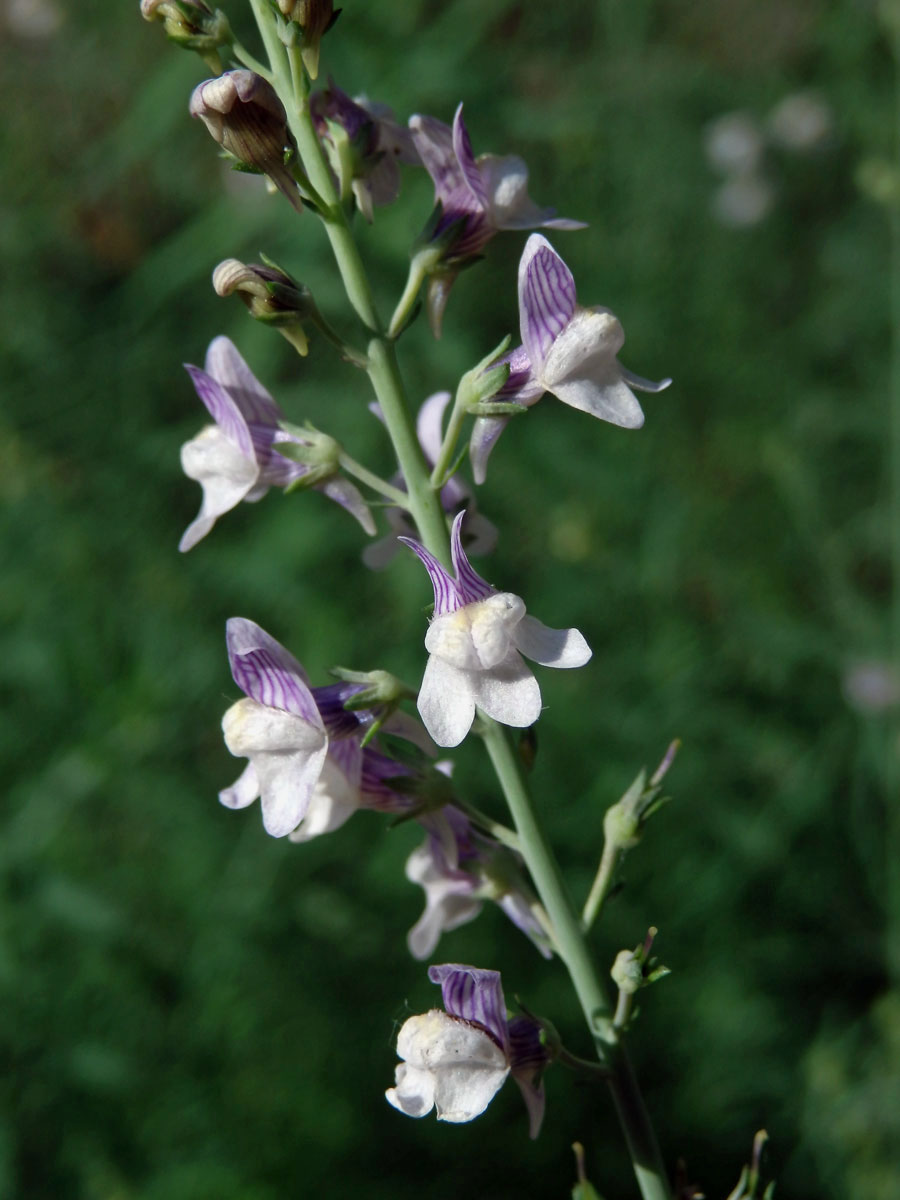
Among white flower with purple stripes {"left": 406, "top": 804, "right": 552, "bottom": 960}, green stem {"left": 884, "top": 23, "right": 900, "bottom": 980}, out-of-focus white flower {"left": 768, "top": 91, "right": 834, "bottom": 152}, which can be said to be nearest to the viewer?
white flower with purple stripes {"left": 406, "top": 804, "right": 552, "bottom": 960}

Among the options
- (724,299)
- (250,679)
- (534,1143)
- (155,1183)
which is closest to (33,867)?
(155,1183)

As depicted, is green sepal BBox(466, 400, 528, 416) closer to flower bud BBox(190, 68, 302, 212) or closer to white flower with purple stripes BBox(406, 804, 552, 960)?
flower bud BBox(190, 68, 302, 212)

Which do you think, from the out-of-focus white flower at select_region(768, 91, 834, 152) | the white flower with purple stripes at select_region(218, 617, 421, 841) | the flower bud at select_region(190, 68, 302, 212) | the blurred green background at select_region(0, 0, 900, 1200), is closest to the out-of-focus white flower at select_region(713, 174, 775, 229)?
the out-of-focus white flower at select_region(768, 91, 834, 152)

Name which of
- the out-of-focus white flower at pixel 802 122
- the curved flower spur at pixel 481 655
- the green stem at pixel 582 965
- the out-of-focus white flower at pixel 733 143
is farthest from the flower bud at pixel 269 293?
the out-of-focus white flower at pixel 802 122

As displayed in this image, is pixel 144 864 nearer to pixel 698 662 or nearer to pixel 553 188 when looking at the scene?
pixel 698 662

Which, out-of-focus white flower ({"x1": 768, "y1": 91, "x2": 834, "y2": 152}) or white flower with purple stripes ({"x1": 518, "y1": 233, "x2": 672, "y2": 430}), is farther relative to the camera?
out-of-focus white flower ({"x1": 768, "y1": 91, "x2": 834, "y2": 152})

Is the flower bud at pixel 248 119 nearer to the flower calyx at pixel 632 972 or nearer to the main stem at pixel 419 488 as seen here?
the main stem at pixel 419 488

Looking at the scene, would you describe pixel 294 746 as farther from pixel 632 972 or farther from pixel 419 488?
pixel 632 972
